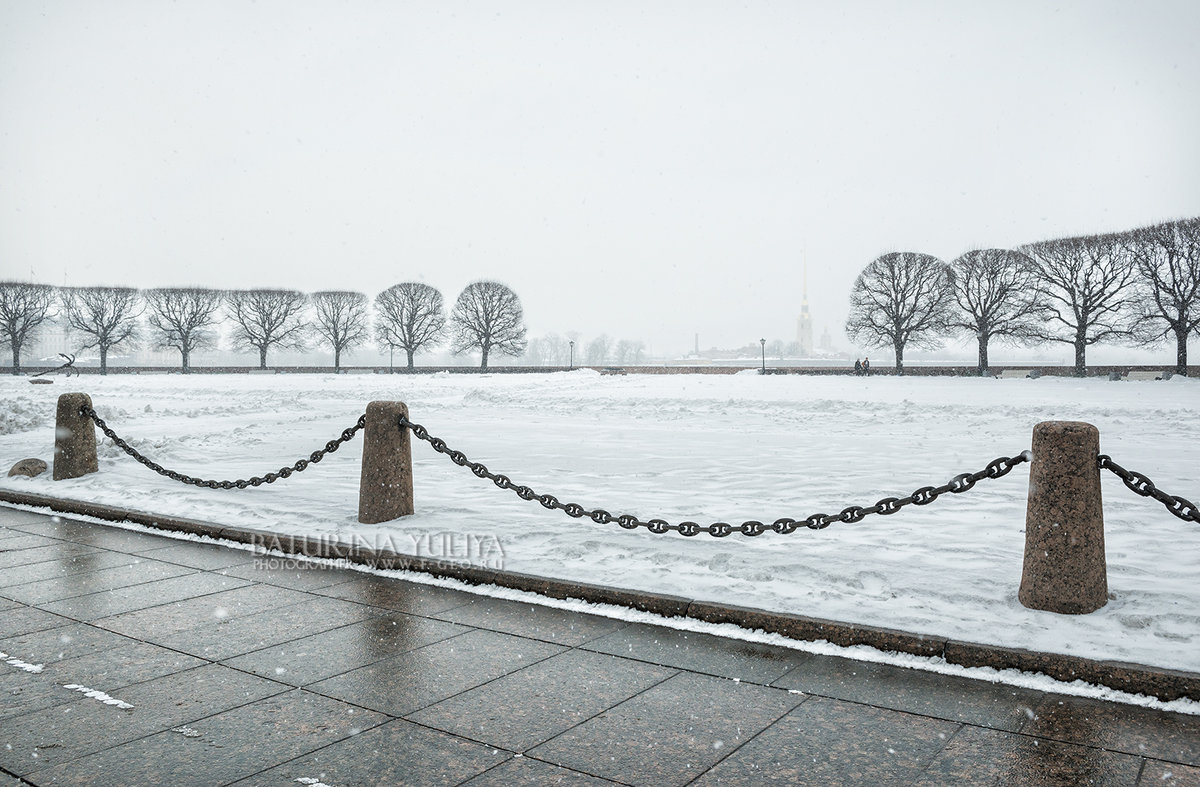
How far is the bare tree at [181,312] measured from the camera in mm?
63625

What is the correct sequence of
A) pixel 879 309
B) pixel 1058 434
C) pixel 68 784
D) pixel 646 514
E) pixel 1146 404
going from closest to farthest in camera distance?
pixel 68 784 → pixel 1058 434 → pixel 646 514 → pixel 1146 404 → pixel 879 309

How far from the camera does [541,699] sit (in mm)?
3297

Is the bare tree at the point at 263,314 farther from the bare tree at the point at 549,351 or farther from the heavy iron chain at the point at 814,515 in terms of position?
the bare tree at the point at 549,351

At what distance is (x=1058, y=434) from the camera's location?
4.07 metres

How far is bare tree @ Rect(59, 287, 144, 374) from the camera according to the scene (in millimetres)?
62375

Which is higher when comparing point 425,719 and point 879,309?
point 879,309

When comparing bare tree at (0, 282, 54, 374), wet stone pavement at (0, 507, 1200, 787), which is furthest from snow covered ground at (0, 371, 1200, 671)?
bare tree at (0, 282, 54, 374)

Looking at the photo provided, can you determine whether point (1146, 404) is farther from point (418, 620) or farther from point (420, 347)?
point (420, 347)

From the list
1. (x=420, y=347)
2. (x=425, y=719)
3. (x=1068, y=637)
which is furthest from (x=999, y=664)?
(x=420, y=347)

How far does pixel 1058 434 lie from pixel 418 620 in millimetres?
3671

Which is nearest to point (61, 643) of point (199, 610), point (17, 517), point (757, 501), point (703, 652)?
point (199, 610)

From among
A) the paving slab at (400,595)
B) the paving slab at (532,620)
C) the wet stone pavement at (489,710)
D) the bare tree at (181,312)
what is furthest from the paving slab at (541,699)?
the bare tree at (181,312)

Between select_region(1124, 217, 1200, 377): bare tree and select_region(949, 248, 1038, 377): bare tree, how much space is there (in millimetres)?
5656

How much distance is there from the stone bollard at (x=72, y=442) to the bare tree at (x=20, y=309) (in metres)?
60.7
